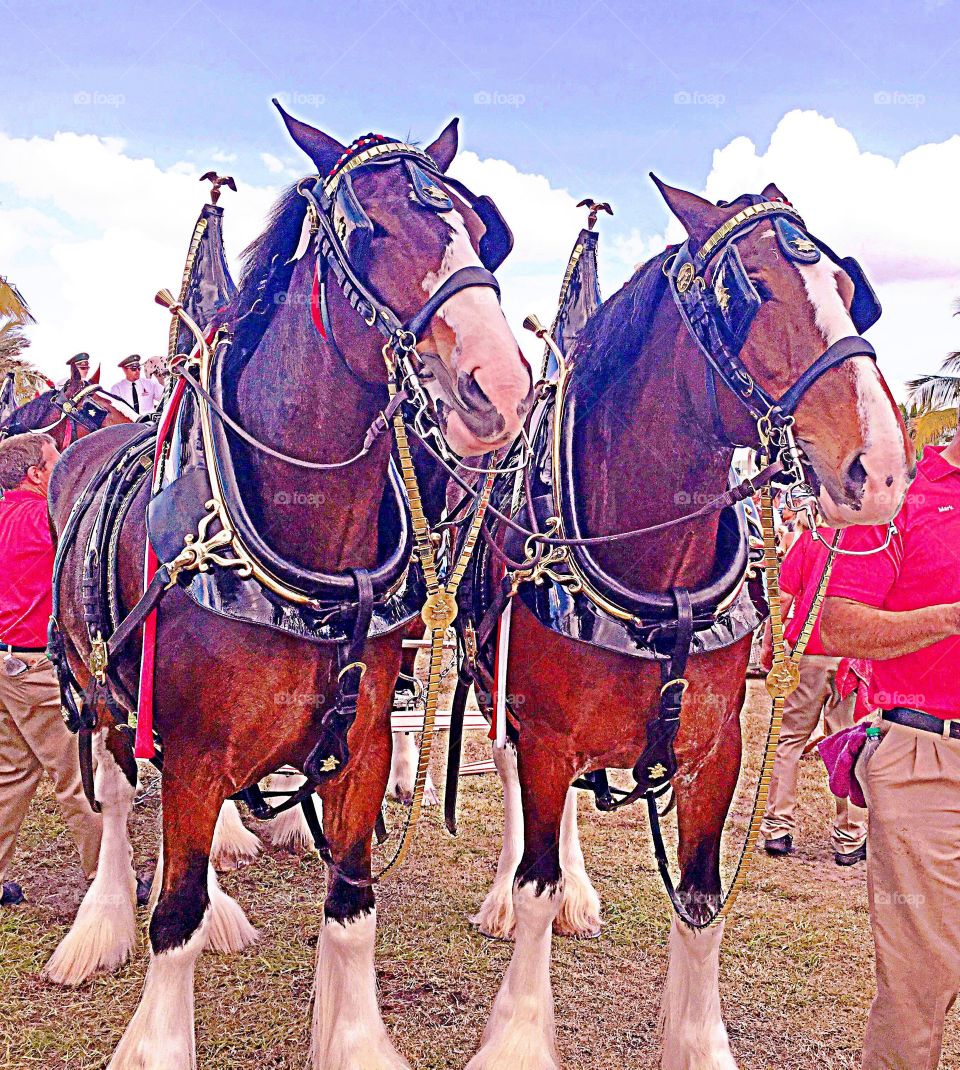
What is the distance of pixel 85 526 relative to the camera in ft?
10.8

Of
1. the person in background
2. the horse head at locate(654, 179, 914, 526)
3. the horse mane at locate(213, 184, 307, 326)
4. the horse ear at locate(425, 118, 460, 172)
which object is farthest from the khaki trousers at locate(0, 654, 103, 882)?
the person in background

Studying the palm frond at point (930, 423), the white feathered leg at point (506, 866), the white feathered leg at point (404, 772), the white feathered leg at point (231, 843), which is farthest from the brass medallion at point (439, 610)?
the palm frond at point (930, 423)

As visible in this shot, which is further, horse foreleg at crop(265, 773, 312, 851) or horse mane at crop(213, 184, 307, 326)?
horse foreleg at crop(265, 773, 312, 851)

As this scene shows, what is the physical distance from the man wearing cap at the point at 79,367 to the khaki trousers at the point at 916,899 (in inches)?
164

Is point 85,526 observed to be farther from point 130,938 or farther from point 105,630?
point 130,938

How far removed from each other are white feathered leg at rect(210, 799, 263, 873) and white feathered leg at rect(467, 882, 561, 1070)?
2.09m

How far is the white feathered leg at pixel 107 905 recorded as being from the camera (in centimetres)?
370

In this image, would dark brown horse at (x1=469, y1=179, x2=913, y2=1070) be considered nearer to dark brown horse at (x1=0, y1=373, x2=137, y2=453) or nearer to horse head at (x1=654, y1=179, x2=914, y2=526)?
horse head at (x1=654, y1=179, x2=914, y2=526)

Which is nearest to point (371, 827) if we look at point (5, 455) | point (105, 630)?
A: point (105, 630)

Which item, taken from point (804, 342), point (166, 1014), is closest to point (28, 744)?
point (166, 1014)

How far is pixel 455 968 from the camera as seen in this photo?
12.8ft

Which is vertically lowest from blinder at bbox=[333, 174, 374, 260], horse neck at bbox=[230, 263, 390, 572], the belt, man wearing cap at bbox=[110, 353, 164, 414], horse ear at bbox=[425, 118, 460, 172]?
the belt

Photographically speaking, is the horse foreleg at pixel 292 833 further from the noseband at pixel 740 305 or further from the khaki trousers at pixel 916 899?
the noseband at pixel 740 305

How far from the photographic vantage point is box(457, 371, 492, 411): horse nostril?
215 cm
